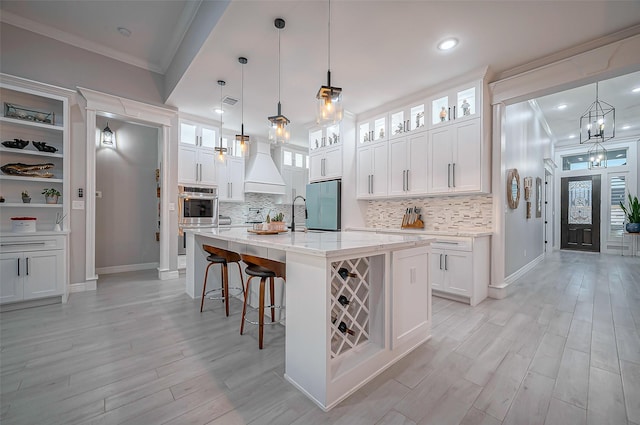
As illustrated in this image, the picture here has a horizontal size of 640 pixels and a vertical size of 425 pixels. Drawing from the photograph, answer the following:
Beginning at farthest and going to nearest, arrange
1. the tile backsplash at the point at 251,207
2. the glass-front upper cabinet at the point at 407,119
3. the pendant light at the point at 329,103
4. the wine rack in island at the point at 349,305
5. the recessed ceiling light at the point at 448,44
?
the tile backsplash at the point at 251,207 → the glass-front upper cabinet at the point at 407,119 → the recessed ceiling light at the point at 448,44 → the pendant light at the point at 329,103 → the wine rack in island at the point at 349,305

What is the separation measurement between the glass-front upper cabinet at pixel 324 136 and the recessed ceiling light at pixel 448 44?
2225 millimetres

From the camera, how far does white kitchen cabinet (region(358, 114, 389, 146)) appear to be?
4.47m

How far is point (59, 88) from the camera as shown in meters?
3.40

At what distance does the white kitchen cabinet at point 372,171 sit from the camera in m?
4.41

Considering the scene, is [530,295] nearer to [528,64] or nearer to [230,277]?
[528,64]

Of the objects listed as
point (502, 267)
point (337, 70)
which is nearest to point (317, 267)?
point (337, 70)

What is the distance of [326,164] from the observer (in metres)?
5.04

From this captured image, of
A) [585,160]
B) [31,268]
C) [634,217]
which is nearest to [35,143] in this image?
[31,268]

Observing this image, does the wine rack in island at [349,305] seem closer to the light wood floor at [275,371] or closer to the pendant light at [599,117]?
the light wood floor at [275,371]

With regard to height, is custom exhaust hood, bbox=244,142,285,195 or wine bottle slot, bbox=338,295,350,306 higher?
custom exhaust hood, bbox=244,142,285,195

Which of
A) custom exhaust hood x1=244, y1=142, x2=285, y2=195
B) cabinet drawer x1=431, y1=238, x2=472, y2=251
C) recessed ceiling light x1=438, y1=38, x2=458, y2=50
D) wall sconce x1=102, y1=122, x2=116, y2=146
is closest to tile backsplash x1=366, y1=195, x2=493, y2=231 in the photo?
cabinet drawer x1=431, y1=238, x2=472, y2=251

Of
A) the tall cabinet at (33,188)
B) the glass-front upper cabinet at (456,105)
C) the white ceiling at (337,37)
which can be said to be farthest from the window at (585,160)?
the tall cabinet at (33,188)

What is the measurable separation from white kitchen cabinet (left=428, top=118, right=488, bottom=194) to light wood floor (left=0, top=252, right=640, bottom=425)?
155cm

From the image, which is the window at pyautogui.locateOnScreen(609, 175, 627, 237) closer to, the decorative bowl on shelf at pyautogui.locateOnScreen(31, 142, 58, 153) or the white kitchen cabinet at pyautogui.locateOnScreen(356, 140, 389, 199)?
the white kitchen cabinet at pyautogui.locateOnScreen(356, 140, 389, 199)
